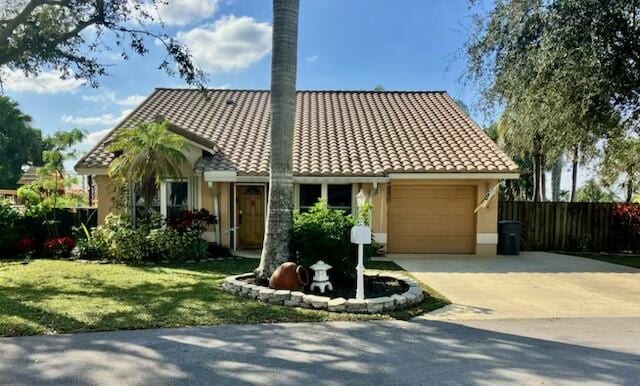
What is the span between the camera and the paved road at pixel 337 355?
15.0 feet

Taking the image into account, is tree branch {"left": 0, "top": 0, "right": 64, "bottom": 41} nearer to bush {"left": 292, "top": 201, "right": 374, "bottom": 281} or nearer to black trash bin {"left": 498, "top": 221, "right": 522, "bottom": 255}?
bush {"left": 292, "top": 201, "right": 374, "bottom": 281}

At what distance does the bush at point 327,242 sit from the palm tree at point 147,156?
5574 millimetres

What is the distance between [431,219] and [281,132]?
774 cm

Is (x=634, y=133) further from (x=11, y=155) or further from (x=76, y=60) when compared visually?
(x=11, y=155)

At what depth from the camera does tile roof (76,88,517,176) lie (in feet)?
45.5

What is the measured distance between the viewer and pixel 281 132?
8367mm

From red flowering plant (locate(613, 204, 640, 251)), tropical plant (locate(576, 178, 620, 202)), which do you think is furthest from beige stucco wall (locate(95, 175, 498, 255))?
tropical plant (locate(576, 178, 620, 202))

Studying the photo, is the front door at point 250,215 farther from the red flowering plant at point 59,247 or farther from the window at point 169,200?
the red flowering plant at point 59,247

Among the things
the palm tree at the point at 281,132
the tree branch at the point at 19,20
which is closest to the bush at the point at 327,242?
the palm tree at the point at 281,132

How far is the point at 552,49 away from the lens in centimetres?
1041

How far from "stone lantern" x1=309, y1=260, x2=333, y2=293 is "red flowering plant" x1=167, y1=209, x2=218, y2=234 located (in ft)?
19.8

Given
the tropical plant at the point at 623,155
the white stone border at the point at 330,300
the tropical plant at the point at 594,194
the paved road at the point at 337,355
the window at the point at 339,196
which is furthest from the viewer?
the tropical plant at the point at 594,194

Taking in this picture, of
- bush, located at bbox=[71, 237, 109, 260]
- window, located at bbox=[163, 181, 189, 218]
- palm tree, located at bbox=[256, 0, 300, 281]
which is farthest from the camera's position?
window, located at bbox=[163, 181, 189, 218]

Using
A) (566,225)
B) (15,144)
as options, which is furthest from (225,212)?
(15,144)
